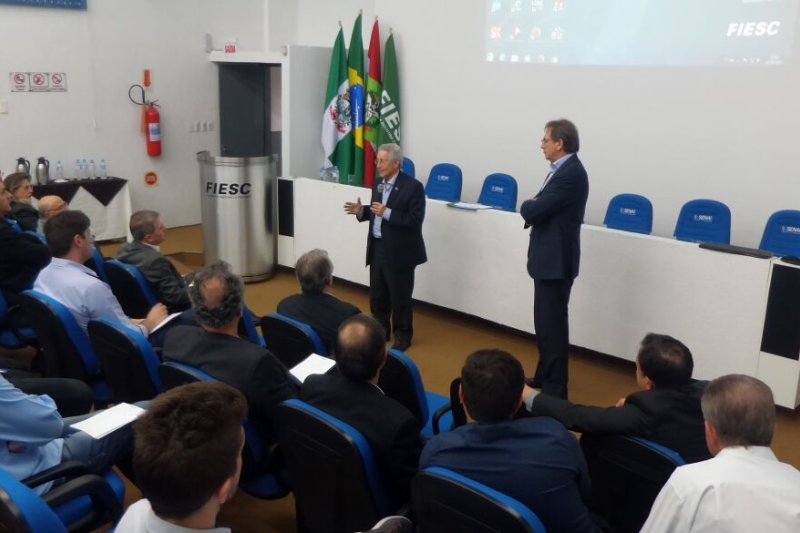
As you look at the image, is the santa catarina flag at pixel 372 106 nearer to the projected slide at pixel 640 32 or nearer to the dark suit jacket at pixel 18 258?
the projected slide at pixel 640 32

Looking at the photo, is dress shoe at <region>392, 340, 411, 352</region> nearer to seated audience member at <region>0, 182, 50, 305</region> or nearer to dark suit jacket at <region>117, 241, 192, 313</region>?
dark suit jacket at <region>117, 241, 192, 313</region>

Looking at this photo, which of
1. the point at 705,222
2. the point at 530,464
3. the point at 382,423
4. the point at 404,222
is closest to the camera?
the point at 530,464

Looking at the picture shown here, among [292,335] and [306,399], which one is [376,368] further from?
[292,335]

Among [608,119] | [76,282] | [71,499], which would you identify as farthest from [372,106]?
[71,499]

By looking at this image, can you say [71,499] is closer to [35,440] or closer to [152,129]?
[35,440]

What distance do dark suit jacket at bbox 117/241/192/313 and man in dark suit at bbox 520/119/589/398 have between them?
203 centimetres

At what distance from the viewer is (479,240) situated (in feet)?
18.5

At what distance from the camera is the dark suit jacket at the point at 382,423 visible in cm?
225

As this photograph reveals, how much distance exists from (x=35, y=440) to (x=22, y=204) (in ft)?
10.7

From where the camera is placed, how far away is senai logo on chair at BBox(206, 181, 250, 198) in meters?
6.64

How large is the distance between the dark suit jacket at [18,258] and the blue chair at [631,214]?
391 centimetres

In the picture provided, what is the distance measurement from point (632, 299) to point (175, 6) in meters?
6.37

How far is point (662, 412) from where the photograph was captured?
2377mm

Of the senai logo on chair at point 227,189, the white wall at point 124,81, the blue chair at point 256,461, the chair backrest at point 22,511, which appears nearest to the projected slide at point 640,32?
the senai logo on chair at point 227,189
